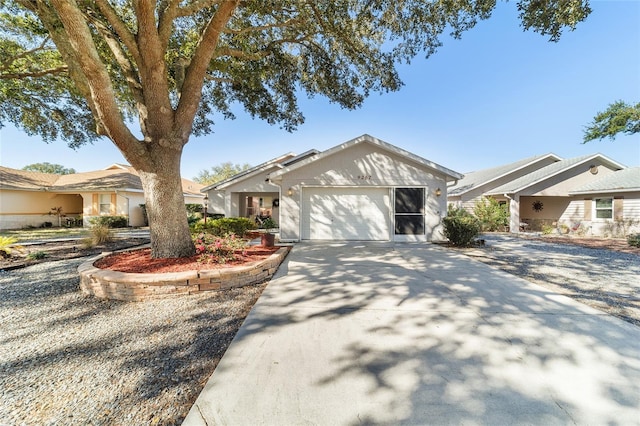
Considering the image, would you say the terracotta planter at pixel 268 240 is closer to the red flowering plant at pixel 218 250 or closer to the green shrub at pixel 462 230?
the red flowering plant at pixel 218 250

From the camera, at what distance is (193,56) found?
571 cm

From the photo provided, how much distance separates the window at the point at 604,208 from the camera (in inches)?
514

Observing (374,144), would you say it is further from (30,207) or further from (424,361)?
(30,207)

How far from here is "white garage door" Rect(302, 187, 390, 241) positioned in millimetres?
9586

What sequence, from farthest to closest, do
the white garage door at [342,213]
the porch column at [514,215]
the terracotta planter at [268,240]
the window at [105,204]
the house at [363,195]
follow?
the window at [105,204] < the porch column at [514,215] < the white garage door at [342,213] < the house at [363,195] < the terracotta planter at [268,240]

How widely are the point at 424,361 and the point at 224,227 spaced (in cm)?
882

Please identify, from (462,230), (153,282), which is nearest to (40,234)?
(153,282)

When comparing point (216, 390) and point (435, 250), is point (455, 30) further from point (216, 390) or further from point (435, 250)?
point (216, 390)

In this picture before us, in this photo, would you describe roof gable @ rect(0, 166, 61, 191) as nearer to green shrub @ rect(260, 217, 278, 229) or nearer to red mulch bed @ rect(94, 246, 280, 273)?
green shrub @ rect(260, 217, 278, 229)

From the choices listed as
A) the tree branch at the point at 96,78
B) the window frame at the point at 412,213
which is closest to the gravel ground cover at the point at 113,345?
the tree branch at the point at 96,78

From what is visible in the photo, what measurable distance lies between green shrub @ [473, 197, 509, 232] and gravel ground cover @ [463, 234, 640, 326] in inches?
236

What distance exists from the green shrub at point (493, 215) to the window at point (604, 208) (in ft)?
13.5

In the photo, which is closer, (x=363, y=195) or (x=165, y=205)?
(x=165, y=205)

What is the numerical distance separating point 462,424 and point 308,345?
147cm
